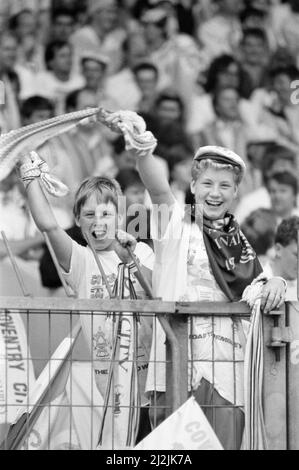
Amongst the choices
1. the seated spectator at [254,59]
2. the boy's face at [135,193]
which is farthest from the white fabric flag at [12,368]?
the seated spectator at [254,59]

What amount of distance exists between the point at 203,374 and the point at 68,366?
22.3 inches

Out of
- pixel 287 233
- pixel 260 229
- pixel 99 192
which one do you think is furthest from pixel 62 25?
pixel 99 192

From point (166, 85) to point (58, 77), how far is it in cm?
77

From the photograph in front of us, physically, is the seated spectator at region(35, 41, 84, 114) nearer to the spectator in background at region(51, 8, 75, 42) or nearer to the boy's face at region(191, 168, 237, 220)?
the spectator in background at region(51, 8, 75, 42)

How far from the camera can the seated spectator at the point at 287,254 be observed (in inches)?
312

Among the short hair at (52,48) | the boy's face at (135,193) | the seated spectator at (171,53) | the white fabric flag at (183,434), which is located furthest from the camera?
the seated spectator at (171,53)

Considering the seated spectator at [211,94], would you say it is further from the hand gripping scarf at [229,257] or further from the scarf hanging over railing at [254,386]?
the scarf hanging over railing at [254,386]

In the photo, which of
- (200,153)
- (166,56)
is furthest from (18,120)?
(200,153)

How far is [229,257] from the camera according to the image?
6004mm

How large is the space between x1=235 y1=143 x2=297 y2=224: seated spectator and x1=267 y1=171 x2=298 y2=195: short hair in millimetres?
30

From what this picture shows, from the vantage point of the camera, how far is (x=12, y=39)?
967 cm

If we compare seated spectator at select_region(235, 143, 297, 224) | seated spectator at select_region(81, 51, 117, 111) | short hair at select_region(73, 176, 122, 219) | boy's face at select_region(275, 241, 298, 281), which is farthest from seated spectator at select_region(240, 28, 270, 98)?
short hair at select_region(73, 176, 122, 219)

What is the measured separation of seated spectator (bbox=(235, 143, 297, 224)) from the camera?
9523mm

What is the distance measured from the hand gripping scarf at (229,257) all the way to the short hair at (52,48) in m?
3.79
